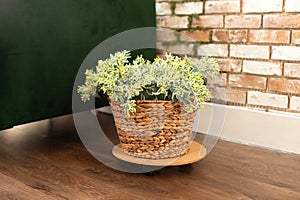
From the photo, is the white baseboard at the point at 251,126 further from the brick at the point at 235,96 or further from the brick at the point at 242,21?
the brick at the point at 242,21

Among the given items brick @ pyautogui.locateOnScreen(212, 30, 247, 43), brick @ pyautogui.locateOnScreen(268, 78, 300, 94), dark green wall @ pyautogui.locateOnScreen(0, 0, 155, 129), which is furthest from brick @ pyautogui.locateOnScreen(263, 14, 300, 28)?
dark green wall @ pyautogui.locateOnScreen(0, 0, 155, 129)

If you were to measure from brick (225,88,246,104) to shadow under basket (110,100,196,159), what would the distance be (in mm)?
462

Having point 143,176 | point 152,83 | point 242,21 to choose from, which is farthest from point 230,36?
point 143,176

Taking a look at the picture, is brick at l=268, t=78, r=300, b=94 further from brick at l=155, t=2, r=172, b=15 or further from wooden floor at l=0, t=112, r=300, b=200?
brick at l=155, t=2, r=172, b=15

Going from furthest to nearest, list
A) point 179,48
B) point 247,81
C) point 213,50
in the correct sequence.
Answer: point 179,48 → point 213,50 → point 247,81

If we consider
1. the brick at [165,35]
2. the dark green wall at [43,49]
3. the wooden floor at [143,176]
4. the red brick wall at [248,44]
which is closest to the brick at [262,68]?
the red brick wall at [248,44]

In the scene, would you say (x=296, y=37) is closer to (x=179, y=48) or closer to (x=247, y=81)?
(x=247, y=81)

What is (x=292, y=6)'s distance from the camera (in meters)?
1.43

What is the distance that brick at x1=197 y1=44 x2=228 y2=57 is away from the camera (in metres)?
1.67

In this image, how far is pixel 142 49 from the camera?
5.98 ft

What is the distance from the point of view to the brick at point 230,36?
1.60 metres

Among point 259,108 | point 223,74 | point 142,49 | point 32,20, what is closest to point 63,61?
point 32,20

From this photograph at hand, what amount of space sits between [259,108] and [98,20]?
78 centimetres

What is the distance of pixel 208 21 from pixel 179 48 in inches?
8.5
